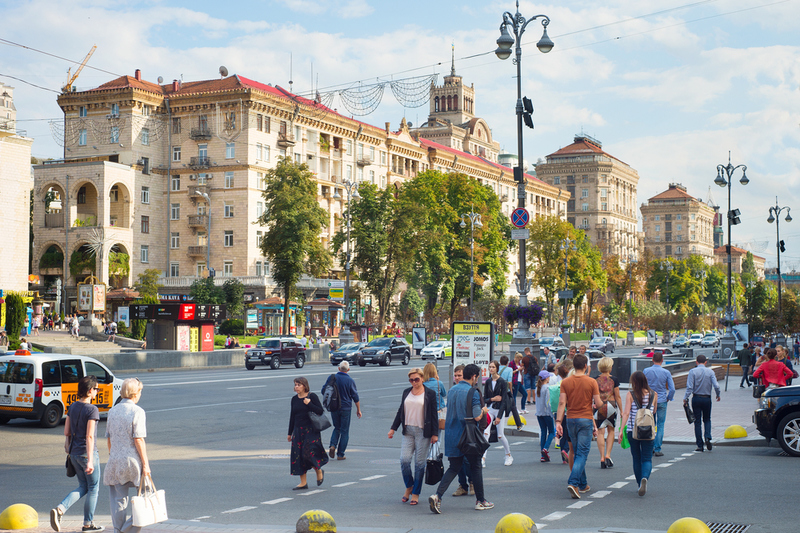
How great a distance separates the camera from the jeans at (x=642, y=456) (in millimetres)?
11539

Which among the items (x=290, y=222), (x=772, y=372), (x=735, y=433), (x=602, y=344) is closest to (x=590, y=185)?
(x=602, y=344)

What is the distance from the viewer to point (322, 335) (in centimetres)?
7544

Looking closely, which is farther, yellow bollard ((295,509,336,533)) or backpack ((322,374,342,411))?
backpack ((322,374,342,411))

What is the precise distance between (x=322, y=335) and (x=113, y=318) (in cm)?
1723

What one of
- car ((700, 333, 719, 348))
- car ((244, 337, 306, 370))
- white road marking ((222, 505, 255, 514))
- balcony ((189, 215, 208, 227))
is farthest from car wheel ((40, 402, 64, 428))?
car ((700, 333, 719, 348))

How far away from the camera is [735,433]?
1803 centimetres

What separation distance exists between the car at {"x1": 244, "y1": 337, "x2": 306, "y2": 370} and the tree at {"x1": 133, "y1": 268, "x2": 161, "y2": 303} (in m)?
26.2

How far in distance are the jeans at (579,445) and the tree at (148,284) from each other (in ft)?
200

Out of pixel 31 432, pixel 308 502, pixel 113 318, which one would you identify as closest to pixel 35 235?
pixel 113 318

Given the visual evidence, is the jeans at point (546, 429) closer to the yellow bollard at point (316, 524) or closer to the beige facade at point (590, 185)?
the yellow bollard at point (316, 524)

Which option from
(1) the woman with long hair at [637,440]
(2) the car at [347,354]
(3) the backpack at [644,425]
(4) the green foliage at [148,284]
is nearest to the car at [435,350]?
(2) the car at [347,354]

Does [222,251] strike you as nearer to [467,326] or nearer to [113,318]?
[113,318]

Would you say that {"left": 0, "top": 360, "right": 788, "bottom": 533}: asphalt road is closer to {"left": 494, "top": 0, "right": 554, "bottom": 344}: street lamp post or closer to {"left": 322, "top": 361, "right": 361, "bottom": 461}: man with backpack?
{"left": 322, "top": 361, "right": 361, "bottom": 461}: man with backpack

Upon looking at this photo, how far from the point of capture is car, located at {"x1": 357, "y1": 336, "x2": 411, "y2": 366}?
48062 millimetres
